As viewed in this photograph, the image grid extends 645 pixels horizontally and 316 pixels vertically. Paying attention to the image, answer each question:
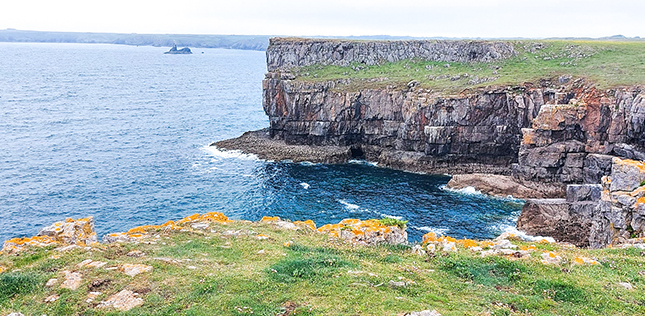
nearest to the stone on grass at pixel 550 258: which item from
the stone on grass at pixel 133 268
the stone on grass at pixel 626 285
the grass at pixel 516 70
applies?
the stone on grass at pixel 626 285

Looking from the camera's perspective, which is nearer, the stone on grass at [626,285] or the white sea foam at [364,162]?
the stone on grass at [626,285]

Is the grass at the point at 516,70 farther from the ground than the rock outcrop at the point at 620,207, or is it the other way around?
the grass at the point at 516,70

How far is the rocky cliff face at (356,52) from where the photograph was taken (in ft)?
343

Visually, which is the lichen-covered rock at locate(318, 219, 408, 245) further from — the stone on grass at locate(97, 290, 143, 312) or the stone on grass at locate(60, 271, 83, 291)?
the stone on grass at locate(60, 271, 83, 291)

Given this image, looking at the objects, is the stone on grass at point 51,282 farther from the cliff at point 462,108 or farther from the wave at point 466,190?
the cliff at point 462,108

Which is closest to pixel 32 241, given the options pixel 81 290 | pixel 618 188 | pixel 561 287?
pixel 81 290

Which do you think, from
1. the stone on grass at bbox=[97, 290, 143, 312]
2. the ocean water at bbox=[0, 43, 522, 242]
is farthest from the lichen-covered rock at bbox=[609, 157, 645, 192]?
the stone on grass at bbox=[97, 290, 143, 312]

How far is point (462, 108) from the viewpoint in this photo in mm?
80750

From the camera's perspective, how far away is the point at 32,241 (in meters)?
26.4

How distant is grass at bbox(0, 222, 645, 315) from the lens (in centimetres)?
1809

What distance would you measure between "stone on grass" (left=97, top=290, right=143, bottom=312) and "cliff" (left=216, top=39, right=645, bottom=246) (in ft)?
200

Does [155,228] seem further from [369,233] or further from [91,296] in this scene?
[369,233]

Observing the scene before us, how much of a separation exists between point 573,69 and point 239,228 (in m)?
76.9

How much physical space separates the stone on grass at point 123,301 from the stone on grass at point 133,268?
1928 millimetres
